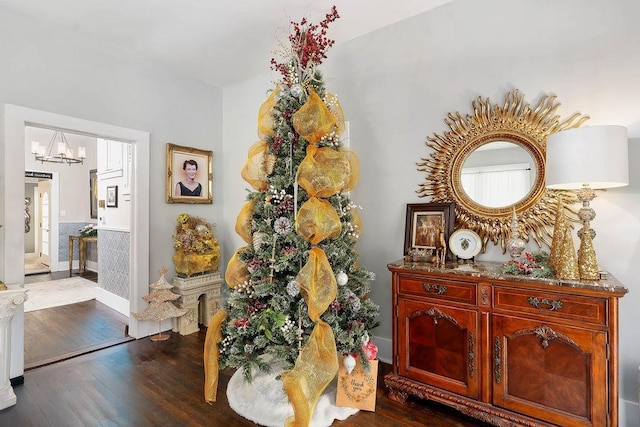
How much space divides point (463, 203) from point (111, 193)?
4.28 metres

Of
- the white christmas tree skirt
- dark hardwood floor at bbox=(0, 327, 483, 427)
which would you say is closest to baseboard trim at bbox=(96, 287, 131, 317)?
dark hardwood floor at bbox=(0, 327, 483, 427)

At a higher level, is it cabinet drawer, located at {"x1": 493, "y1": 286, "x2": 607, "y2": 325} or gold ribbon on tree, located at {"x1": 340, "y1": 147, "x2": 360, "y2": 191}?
gold ribbon on tree, located at {"x1": 340, "y1": 147, "x2": 360, "y2": 191}

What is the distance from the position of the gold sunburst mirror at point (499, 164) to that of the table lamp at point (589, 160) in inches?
16.6

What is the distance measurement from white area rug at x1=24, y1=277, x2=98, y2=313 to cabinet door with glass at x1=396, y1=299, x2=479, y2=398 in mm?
4701

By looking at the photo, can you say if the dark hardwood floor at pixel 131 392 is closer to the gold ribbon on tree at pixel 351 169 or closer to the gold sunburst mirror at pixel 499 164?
the gold sunburst mirror at pixel 499 164

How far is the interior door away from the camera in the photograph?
747 cm

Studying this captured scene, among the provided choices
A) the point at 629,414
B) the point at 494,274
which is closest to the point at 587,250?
the point at 494,274

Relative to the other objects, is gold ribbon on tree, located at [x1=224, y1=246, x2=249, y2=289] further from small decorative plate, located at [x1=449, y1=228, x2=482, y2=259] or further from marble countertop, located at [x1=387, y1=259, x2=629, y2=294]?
small decorative plate, located at [x1=449, y1=228, x2=482, y2=259]

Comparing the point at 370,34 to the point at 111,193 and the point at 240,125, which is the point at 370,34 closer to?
the point at 240,125

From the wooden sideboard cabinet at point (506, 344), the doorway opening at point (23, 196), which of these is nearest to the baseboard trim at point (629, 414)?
the wooden sideboard cabinet at point (506, 344)

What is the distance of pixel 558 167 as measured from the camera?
1.73m

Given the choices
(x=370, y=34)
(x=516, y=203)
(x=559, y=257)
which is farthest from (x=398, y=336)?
(x=370, y=34)

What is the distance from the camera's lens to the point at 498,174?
2.32 metres

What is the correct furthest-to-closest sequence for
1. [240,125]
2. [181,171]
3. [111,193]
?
[111,193], [240,125], [181,171]
